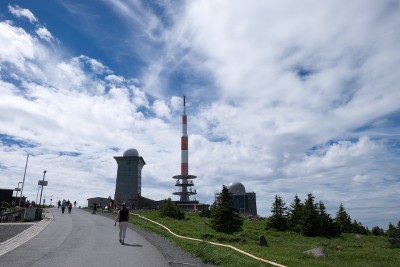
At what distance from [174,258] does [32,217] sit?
64.4ft

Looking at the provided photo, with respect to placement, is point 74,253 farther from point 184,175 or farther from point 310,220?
point 184,175

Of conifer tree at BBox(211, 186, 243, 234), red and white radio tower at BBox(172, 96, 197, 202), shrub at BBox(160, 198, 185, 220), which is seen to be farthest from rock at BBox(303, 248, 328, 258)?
red and white radio tower at BBox(172, 96, 197, 202)

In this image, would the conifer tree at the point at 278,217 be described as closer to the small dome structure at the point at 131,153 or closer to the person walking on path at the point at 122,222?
the person walking on path at the point at 122,222

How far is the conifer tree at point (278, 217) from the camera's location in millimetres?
43875

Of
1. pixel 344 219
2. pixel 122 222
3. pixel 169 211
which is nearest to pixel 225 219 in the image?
pixel 169 211

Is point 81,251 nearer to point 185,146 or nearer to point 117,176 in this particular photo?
point 185,146

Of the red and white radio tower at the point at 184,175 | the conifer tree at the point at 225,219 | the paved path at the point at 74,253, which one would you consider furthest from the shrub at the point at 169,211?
the red and white radio tower at the point at 184,175

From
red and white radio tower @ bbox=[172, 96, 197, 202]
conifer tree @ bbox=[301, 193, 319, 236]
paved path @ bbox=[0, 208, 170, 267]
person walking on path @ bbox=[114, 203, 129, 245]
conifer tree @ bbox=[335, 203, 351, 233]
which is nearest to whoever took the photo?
paved path @ bbox=[0, 208, 170, 267]

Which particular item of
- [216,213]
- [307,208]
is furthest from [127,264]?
[307,208]

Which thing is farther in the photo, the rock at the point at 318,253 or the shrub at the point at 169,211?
the shrub at the point at 169,211

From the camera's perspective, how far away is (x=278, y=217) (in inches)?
1736

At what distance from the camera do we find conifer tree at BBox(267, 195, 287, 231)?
43875 mm

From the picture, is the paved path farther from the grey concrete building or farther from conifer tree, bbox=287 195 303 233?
the grey concrete building

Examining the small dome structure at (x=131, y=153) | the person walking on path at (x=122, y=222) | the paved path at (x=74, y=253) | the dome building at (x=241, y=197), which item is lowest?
the paved path at (x=74, y=253)
